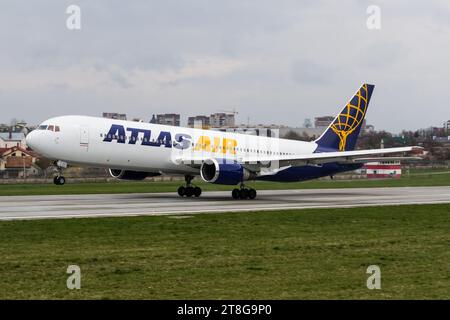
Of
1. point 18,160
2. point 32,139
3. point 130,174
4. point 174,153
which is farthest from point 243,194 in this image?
point 18,160

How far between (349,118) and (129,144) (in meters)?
18.5

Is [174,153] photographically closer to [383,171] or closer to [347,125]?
[347,125]

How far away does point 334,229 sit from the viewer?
23609mm

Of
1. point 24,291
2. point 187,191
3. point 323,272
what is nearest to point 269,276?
point 323,272

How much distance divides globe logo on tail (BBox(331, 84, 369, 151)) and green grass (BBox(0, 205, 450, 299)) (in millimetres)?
24071

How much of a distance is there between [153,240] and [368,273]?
7.36 metres

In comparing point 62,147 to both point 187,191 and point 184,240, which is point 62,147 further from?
point 184,240

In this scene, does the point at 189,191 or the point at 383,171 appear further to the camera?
the point at 383,171

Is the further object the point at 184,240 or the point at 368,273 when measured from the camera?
the point at 184,240

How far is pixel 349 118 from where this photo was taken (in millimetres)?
51062

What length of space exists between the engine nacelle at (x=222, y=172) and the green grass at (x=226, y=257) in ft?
42.4

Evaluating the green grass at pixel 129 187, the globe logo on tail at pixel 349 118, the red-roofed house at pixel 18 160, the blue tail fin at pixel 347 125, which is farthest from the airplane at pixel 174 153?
the red-roofed house at pixel 18 160

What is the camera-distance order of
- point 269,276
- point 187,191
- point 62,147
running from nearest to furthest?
point 269,276
point 62,147
point 187,191

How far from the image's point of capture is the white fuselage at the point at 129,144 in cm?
3847
